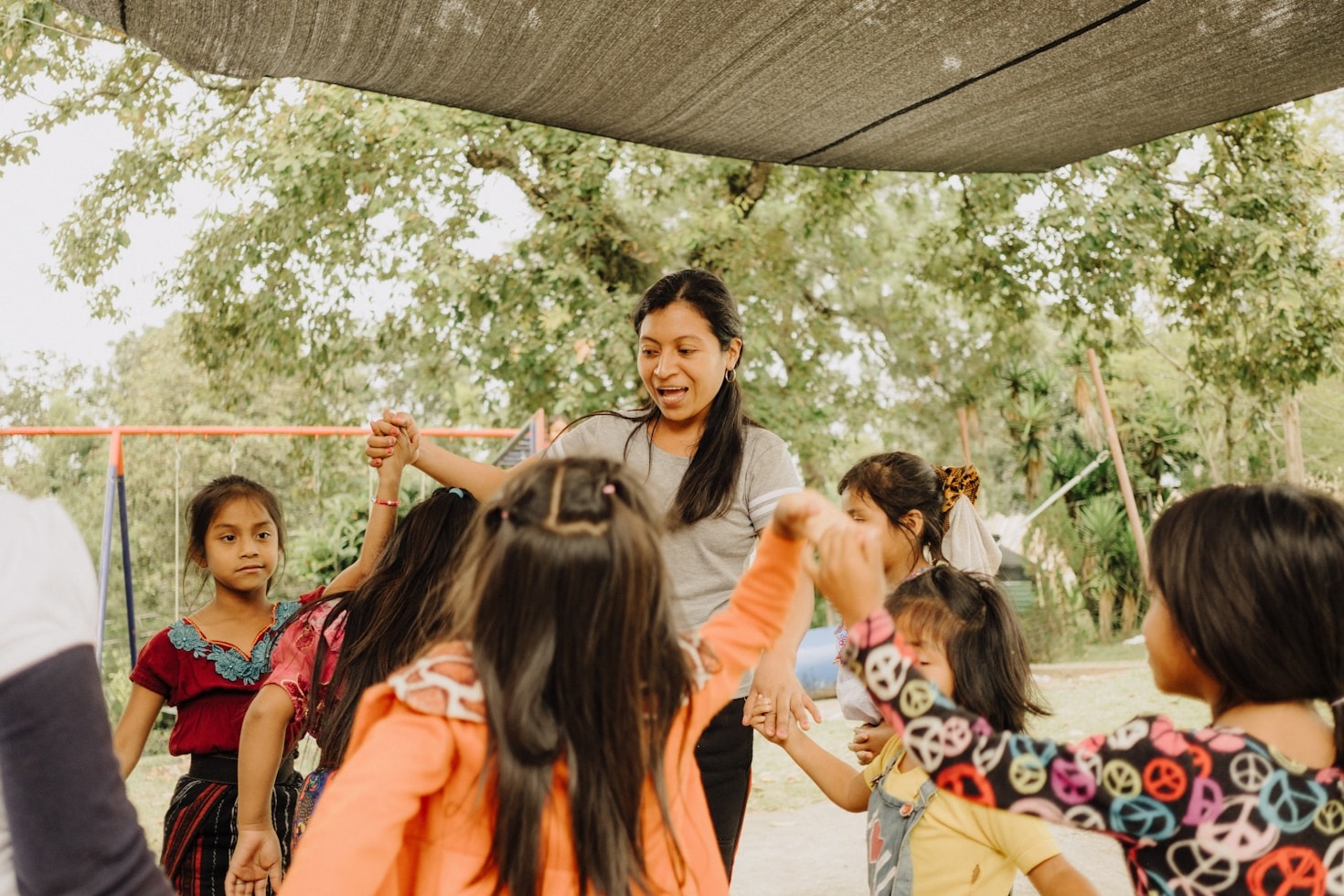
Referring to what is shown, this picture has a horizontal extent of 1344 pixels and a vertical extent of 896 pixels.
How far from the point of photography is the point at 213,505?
9.31 ft

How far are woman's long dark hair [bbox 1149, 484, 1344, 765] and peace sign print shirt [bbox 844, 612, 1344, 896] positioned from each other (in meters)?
0.09

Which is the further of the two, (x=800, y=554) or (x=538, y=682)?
(x=800, y=554)

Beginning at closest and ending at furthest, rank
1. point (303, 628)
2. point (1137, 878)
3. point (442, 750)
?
point (442, 750), point (1137, 878), point (303, 628)

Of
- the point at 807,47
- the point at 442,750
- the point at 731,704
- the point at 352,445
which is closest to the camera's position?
the point at 442,750

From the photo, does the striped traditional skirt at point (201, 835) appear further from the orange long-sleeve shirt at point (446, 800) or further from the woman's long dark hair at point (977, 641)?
the woman's long dark hair at point (977, 641)

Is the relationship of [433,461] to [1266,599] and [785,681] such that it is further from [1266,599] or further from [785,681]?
[1266,599]

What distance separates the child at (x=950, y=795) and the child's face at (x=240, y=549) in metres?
1.33

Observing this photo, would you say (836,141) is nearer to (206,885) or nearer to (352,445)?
(206,885)

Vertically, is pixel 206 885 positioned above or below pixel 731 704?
below

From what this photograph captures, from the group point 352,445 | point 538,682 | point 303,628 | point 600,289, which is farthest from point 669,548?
point 352,445

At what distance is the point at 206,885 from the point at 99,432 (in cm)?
368

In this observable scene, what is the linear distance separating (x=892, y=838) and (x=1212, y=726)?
0.83 m

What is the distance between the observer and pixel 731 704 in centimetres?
248

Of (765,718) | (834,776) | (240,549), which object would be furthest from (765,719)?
(240,549)
